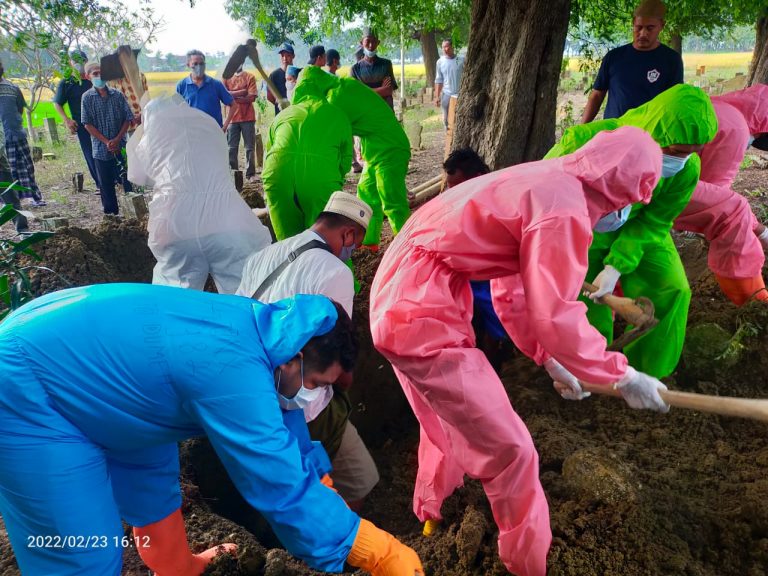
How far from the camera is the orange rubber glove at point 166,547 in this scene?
2186 mm

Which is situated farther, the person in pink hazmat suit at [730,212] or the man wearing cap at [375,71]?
the man wearing cap at [375,71]

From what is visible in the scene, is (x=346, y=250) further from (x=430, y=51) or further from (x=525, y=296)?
(x=430, y=51)

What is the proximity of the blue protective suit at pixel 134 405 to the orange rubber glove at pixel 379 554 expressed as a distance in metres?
0.09

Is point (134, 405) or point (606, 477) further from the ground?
point (134, 405)

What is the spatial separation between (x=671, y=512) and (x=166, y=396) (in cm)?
206

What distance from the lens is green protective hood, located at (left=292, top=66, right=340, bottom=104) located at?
402 centimetres

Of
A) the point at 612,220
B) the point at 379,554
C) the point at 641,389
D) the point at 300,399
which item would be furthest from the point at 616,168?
the point at 379,554

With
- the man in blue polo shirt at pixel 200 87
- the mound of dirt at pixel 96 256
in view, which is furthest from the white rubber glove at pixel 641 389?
the man in blue polo shirt at pixel 200 87

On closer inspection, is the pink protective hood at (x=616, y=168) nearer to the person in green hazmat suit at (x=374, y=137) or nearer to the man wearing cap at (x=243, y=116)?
the person in green hazmat suit at (x=374, y=137)

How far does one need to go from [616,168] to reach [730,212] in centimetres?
168

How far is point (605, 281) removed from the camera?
3029 mm

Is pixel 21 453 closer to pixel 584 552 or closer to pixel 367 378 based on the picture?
pixel 584 552

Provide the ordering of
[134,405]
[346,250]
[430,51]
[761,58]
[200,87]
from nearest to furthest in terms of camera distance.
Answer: [134,405]
[346,250]
[200,87]
[761,58]
[430,51]

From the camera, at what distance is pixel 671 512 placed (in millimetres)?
2367
